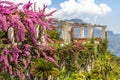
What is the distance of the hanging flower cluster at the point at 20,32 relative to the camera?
13.4 m

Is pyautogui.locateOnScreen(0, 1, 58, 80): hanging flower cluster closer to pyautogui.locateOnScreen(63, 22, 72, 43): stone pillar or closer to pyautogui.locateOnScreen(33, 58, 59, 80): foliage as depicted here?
pyautogui.locateOnScreen(33, 58, 59, 80): foliage

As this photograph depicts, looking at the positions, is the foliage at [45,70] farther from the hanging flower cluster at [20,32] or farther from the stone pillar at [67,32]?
the stone pillar at [67,32]

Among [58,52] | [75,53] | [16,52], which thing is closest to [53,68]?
[58,52]

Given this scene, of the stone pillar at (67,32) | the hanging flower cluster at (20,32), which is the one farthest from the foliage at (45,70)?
the stone pillar at (67,32)

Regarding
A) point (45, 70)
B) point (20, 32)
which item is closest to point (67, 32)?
point (45, 70)

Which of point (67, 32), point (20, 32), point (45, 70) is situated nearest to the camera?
point (20, 32)

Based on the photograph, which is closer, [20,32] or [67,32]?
[20,32]

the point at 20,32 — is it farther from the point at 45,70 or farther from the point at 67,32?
the point at 67,32

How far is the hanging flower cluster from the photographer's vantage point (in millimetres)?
13398

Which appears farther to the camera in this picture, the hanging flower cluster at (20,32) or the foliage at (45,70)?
the foliage at (45,70)

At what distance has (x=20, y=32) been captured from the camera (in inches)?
533

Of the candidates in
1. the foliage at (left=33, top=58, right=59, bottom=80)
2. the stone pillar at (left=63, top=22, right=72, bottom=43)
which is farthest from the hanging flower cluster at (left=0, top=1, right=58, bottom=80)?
the stone pillar at (left=63, top=22, right=72, bottom=43)

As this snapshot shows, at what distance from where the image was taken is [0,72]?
1388 cm

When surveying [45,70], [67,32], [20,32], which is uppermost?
[20,32]
